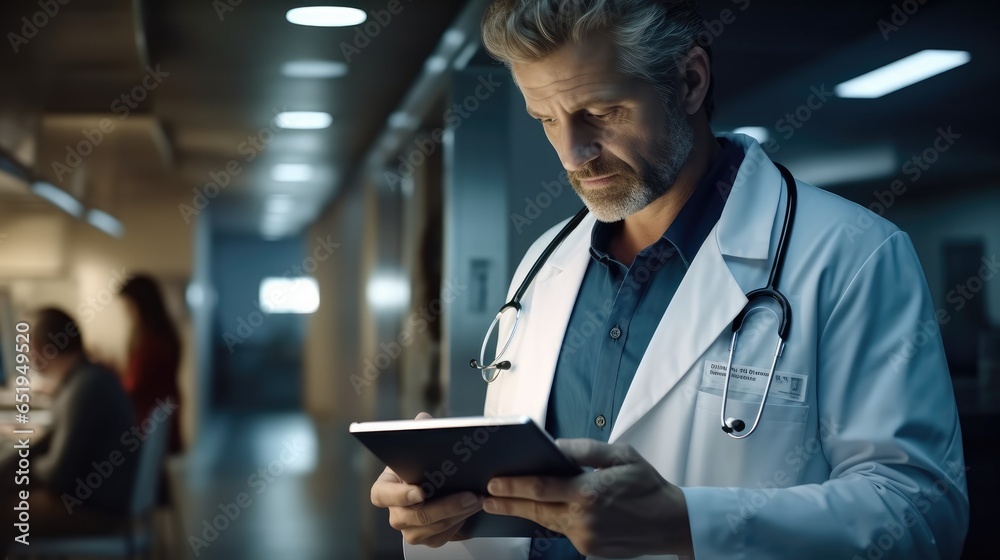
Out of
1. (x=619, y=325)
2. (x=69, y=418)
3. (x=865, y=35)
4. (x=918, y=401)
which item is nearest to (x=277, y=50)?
(x=69, y=418)

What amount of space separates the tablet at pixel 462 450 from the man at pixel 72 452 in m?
2.99

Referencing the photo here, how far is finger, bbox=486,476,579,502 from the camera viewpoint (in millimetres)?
823

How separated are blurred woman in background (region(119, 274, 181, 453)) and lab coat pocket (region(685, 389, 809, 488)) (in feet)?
10.6

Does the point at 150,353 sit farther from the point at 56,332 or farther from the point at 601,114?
the point at 601,114

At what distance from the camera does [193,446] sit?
391 centimetres

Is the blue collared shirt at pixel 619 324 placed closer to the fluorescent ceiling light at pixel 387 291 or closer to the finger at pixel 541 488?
the finger at pixel 541 488

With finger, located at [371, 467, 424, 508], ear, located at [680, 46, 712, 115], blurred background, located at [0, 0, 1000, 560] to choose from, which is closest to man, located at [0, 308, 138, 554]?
blurred background, located at [0, 0, 1000, 560]

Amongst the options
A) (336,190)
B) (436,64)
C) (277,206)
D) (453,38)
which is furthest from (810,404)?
(336,190)

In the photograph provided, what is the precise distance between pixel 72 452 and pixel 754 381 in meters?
3.18

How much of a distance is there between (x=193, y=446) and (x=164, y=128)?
1.51m

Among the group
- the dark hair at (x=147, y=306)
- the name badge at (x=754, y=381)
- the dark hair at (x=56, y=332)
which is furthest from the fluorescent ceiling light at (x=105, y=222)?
the name badge at (x=754, y=381)

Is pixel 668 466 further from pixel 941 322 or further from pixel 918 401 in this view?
pixel 941 322

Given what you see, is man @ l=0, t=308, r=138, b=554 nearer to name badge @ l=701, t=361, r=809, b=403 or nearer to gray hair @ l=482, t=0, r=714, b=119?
gray hair @ l=482, t=0, r=714, b=119

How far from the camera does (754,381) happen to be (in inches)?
40.4
